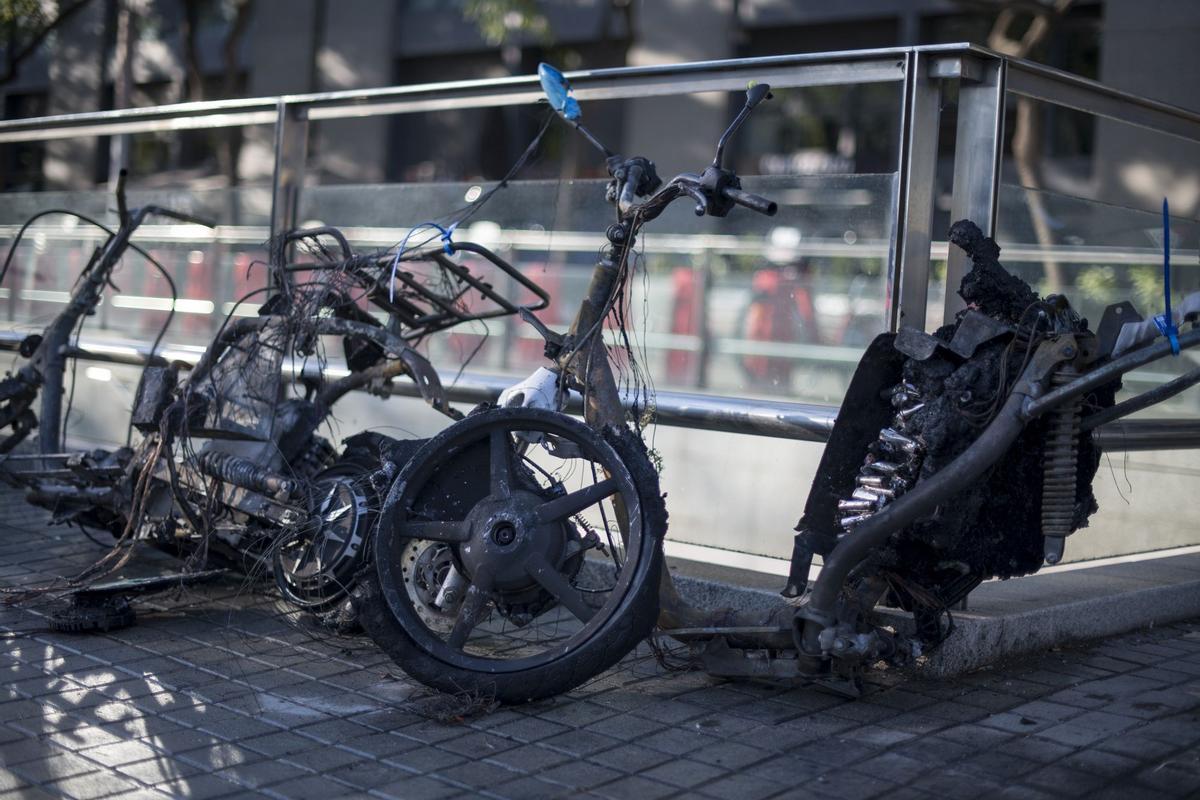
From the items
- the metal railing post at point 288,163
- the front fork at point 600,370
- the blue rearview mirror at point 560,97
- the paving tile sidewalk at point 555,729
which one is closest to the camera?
the paving tile sidewalk at point 555,729

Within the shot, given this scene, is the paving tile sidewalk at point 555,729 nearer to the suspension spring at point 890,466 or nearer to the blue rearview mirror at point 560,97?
the suspension spring at point 890,466

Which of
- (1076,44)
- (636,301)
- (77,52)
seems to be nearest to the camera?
(636,301)

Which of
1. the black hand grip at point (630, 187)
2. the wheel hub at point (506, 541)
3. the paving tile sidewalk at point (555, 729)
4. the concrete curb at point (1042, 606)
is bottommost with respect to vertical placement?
the paving tile sidewalk at point (555, 729)

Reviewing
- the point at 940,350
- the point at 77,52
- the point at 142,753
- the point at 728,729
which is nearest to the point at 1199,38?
the point at 940,350

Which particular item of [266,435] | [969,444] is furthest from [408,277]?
[969,444]

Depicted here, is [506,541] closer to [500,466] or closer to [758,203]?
[500,466]

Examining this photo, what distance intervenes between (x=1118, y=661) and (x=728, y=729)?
70.3 inches

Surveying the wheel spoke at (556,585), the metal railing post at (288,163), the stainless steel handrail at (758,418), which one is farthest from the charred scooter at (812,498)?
the metal railing post at (288,163)

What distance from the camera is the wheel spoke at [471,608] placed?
4.12 meters

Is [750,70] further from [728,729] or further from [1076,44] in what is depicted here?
[1076,44]

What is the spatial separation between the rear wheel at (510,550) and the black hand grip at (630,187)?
76 centimetres

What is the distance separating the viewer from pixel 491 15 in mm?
14531

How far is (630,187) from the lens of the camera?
440cm

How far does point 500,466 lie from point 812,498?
3.42 ft
